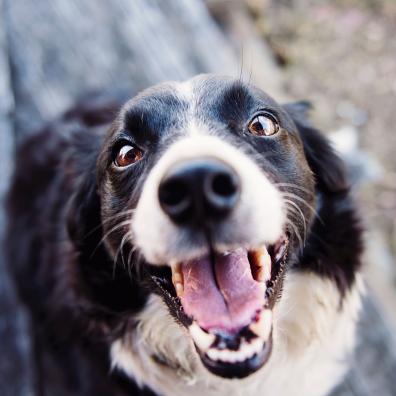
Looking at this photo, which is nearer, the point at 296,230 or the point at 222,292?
the point at 222,292

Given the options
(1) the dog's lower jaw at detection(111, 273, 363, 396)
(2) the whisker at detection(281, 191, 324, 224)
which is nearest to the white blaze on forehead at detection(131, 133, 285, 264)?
(2) the whisker at detection(281, 191, 324, 224)

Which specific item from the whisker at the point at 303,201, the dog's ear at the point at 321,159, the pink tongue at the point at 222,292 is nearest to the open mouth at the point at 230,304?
the pink tongue at the point at 222,292

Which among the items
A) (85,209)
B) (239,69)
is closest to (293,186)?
(85,209)

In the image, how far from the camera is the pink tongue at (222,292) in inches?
58.7

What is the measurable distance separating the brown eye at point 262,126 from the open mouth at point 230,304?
1.07 ft

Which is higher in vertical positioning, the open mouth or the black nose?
the black nose

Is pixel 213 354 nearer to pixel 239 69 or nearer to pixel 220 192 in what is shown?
pixel 220 192

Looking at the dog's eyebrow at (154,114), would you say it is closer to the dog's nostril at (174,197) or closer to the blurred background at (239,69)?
the dog's nostril at (174,197)

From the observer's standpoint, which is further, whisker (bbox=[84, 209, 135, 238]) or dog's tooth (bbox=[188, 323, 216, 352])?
whisker (bbox=[84, 209, 135, 238])

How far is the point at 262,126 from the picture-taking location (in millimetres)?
1682

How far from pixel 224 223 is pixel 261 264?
0.28m

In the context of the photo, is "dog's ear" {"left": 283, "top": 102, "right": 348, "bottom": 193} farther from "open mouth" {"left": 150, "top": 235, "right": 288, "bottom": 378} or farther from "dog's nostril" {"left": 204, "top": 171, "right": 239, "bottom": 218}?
"dog's nostril" {"left": 204, "top": 171, "right": 239, "bottom": 218}

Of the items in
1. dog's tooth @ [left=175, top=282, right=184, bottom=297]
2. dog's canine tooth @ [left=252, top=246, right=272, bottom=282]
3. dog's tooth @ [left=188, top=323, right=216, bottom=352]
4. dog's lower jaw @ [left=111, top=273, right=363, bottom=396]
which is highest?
dog's canine tooth @ [left=252, top=246, right=272, bottom=282]

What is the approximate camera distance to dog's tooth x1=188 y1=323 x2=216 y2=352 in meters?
1.47
